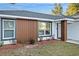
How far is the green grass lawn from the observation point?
8562 millimetres

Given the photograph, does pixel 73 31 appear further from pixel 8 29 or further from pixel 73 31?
pixel 8 29

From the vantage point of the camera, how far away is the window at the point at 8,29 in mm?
10988

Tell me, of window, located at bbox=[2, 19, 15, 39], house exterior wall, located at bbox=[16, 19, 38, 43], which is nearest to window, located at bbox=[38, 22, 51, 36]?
house exterior wall, located at bbox=[16, 19, 38, 43]

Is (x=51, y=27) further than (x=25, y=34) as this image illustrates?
Yes

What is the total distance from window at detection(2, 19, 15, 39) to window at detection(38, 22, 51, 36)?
131 cm

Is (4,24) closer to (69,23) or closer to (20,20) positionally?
(20,20)

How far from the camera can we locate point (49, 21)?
39.9ft

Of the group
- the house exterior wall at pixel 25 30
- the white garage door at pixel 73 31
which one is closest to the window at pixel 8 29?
the house exterior wall at pixel 25 30

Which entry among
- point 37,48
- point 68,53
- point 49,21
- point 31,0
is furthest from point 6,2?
point 49,21

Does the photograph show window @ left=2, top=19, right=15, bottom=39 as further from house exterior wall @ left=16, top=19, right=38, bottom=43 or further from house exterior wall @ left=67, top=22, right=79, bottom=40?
house exterior wall @ left=67, top=22, right=79, bottom=40

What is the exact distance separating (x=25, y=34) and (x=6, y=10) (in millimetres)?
2054

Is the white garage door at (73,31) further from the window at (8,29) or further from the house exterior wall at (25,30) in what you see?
the window at (8,29)

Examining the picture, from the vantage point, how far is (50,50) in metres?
8.98

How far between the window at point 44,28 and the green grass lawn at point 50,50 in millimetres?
1175
